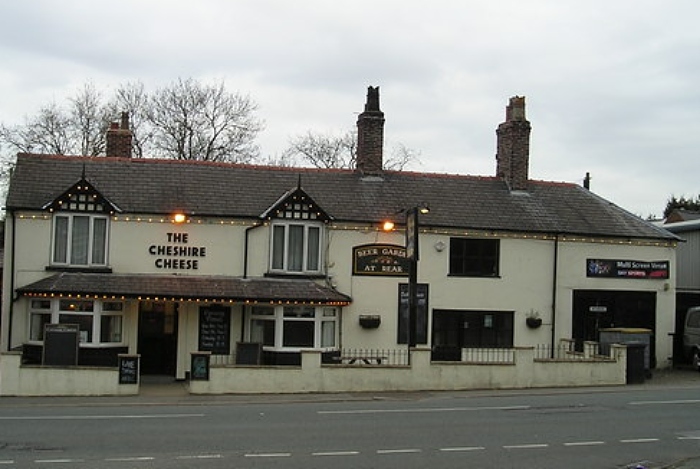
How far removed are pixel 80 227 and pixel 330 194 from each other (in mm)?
8182

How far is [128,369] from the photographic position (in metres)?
21.2

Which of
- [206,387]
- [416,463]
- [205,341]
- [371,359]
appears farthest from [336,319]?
[416,463]

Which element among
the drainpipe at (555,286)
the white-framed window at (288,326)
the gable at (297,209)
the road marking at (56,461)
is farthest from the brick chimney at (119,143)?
the road marking at (56,461)

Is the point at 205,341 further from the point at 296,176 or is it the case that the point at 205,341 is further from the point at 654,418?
the point at 654,418

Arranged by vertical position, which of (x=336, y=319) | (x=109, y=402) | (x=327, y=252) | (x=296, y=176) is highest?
(x=296, y=176)

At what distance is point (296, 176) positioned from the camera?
2869 centimetres

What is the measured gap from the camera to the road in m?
12.4

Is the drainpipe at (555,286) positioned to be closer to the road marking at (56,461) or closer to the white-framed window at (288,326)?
the white-framed window at (288,326)

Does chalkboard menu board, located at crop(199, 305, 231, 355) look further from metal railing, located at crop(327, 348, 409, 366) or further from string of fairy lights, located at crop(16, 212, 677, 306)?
metal railing, located at crop(327, 348, 409, 366)

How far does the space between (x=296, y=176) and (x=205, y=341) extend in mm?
6852

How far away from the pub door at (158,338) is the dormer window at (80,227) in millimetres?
2181

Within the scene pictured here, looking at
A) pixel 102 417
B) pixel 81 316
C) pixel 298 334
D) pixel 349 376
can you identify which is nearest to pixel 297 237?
pixel 298 334

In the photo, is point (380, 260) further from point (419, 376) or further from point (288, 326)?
point (419, 376)

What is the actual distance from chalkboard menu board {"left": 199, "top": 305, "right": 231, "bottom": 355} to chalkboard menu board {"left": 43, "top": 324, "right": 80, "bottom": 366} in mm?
4026
